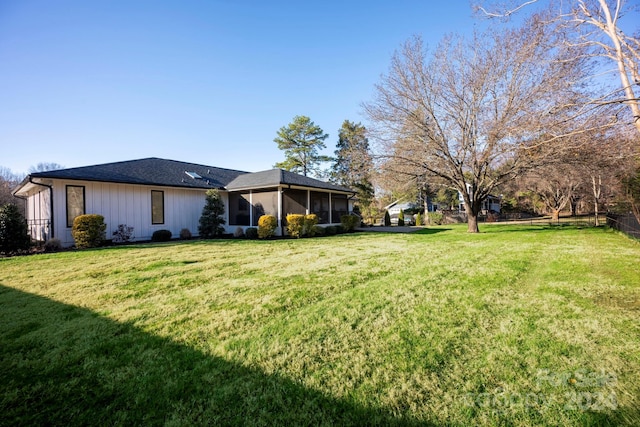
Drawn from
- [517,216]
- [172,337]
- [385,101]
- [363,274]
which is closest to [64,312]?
[172,337]

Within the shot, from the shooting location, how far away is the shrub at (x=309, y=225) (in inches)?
560

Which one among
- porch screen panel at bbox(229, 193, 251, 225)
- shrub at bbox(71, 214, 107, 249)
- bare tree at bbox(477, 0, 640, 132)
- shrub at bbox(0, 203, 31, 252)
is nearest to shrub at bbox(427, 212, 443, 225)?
porch screen panel at bbox(229, 193, 251, 225)

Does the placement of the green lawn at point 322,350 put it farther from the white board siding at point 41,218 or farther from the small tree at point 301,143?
the small tree at point 301,143

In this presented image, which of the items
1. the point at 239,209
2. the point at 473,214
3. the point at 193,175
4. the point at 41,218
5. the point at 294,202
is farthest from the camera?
the point at 473,214

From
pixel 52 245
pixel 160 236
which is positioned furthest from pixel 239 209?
pixel 52 245

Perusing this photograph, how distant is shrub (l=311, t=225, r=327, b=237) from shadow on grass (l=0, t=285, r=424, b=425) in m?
11.8

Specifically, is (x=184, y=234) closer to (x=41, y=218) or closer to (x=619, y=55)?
(x=41, y=218)

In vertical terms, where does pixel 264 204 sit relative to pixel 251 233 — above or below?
above

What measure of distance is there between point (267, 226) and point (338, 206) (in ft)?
21.8

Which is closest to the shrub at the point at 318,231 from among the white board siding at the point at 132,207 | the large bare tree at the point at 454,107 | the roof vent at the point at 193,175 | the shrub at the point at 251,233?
the shrub at the point at 251,233

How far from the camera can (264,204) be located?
14898 millimetres

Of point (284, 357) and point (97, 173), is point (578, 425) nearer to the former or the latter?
point (284, 357)

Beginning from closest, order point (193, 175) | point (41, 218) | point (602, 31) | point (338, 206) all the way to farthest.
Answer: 1. point (602, 31)
2. point (41, 218)
3. point (193, 175)
4. point (338, 206)

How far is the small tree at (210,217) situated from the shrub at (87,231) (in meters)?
4.23
